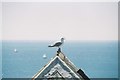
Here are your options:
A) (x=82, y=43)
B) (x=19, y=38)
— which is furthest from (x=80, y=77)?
(x=19, y=38)

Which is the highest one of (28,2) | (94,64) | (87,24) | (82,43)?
(28,2)

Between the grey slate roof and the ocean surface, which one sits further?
the ocean surface

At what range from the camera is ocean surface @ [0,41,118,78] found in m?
3.99

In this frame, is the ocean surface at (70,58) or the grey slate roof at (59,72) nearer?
the grey slate roof at (59,72)

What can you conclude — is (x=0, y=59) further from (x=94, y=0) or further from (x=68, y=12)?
(x=94, y=0)

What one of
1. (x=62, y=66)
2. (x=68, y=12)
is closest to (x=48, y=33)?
(x=68, y=12)

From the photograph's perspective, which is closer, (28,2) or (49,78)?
(49,78)

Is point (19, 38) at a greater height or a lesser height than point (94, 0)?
lesser

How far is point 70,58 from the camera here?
→ 3990 millimetres

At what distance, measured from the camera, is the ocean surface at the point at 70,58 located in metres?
3.99

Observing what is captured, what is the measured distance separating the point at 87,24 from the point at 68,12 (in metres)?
0.35

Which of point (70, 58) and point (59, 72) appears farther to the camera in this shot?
point (70, 58)

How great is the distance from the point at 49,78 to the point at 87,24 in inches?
69.3

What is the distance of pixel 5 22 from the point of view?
406cm
